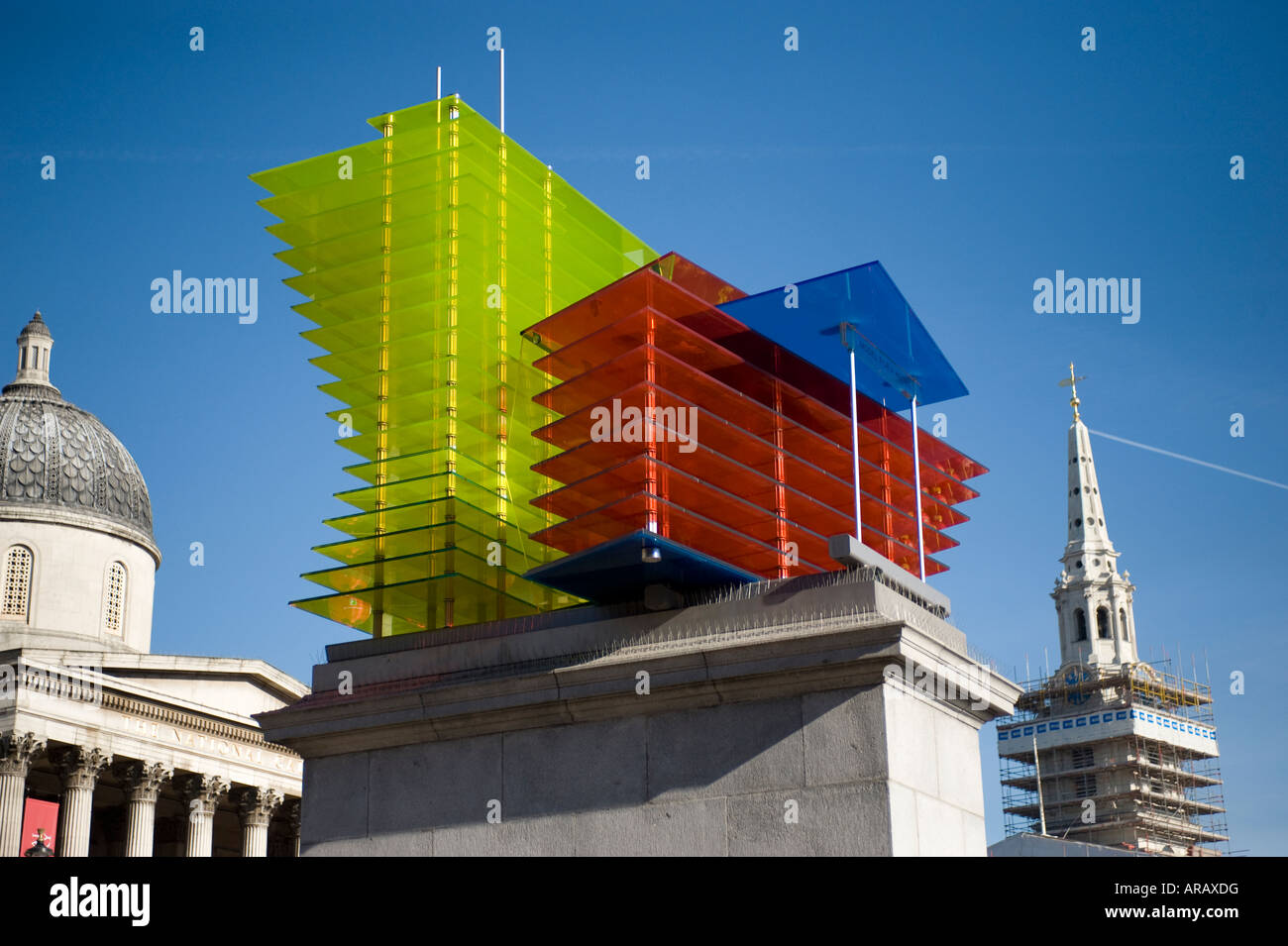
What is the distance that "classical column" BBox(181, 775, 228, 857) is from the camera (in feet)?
216

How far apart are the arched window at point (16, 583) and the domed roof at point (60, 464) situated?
2.13 m

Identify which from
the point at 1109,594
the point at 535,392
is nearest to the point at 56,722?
the point at 535,392

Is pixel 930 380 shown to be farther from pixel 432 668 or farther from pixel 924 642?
pixel 432 668

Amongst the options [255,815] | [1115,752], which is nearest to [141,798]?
[255,815]

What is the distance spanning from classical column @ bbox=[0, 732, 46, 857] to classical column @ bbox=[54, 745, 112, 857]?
1.95m

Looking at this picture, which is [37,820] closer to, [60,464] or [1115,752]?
[60,464]

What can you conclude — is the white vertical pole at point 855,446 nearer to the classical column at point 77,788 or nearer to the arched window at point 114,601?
the classical column at point 77,788

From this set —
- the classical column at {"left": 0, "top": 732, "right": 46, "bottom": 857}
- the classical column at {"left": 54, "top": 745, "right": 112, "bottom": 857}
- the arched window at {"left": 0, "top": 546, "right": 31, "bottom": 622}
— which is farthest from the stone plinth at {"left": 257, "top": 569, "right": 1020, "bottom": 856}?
the arched window at {"left": 0, "top": 546, "right": 31, "bottom": 622}

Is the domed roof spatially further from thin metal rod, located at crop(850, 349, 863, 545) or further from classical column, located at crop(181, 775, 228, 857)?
thin metal rod, located at crop(850, 349, 863, 545)

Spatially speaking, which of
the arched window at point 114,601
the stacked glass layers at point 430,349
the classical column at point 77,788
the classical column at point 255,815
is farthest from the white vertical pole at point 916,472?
the arched window at point 114,601

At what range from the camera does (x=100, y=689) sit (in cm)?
6250

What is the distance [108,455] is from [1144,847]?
3230 inches

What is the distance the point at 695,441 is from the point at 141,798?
4751cm

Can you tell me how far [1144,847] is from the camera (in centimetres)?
11638
